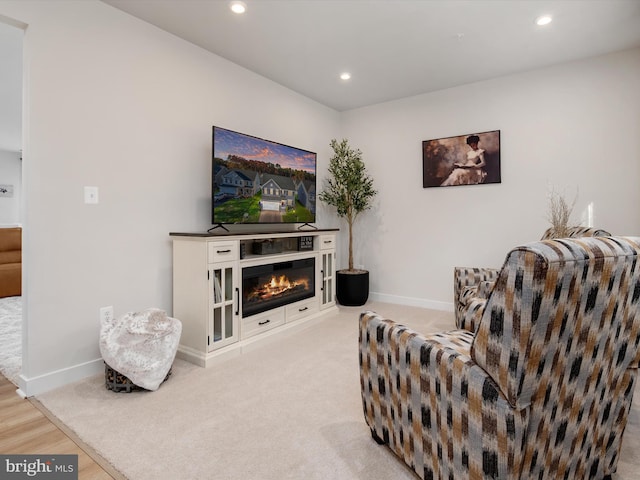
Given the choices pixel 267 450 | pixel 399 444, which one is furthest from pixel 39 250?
pixel 399 444

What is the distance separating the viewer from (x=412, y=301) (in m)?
4.54

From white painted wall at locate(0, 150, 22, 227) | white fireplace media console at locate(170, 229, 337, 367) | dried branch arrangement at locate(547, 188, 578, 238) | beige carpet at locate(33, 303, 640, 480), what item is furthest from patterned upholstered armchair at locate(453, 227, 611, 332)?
white painted wall at locate(0, 150, 22, 227)

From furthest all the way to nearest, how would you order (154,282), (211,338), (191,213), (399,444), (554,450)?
(191,213) → (154,282) → (211,338) → (399,444) → (554,450)

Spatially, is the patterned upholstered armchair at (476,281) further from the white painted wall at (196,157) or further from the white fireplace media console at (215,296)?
the white fireplace media console at (215,296)

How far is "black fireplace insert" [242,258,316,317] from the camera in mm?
3045

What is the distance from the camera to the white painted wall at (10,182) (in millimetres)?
7348

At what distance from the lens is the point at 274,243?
136 inches

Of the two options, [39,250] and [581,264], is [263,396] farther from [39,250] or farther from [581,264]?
[581,264]

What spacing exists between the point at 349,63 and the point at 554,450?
349 cm

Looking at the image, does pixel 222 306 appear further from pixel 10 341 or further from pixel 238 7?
pixel 238 7

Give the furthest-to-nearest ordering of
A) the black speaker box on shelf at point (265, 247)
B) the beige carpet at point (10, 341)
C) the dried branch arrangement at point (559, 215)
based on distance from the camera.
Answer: the black speaker box on shelf at point (265, 247) < the dried branch arrangement at point (559, 215) < the beige carpet at point (10, 341)

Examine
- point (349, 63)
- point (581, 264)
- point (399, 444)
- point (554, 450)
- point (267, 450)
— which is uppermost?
point (349, 63)

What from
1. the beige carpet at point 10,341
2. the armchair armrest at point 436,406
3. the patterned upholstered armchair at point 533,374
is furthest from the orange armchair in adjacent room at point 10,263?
the patterned upholstered armchair at point 533,374

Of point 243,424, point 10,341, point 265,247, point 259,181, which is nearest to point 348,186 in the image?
point 259,181
